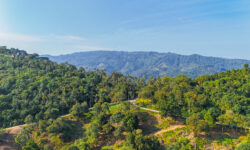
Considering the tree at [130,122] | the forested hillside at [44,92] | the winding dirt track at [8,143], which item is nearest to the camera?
the tree at [130,122]

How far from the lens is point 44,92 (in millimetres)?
102000

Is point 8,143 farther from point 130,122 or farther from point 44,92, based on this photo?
point 130,122

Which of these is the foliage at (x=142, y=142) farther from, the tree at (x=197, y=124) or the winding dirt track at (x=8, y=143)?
the winding dirt track at (x=8, y=143)

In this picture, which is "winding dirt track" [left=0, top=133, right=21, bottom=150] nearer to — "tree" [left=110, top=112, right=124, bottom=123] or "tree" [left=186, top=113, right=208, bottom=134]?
"tree" [left=110, top=112, right=124, bottom=123]

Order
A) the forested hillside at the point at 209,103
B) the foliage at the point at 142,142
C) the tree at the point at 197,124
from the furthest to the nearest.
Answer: the forested hillside at the point at 209,103 < the tree at the point at 197,124 < the foliage at the point at 142,142

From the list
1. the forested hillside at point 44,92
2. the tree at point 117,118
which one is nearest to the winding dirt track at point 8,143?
the forested hillside at point 44,92

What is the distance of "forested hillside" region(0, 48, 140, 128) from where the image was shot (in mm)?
86125

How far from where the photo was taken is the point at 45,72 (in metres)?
132

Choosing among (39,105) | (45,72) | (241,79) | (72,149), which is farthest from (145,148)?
(45,72)

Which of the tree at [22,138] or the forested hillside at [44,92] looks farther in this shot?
the forested hillside at [44,92]

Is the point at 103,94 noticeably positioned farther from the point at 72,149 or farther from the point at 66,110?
the point at 72,149

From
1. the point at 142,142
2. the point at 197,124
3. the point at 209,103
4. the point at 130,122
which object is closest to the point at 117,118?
→ the point at 130,122

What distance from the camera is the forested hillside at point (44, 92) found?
283ft

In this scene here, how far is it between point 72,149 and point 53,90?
6250 centimetres
